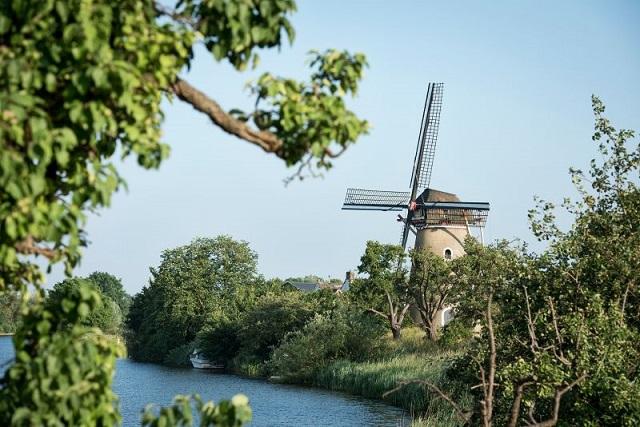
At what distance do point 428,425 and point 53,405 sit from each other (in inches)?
675

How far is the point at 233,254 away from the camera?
67.1 meters

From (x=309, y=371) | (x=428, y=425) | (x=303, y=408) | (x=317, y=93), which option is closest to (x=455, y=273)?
(x=309, y=371)

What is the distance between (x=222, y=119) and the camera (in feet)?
16.5

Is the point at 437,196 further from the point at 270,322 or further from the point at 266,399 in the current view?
the point at 266,399

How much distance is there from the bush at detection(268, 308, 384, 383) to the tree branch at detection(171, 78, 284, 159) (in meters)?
35.2

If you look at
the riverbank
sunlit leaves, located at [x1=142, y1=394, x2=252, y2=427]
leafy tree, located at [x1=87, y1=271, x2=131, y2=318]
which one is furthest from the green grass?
leafy tree, located at [x1=87, y1=271, x2=131, y2=318]

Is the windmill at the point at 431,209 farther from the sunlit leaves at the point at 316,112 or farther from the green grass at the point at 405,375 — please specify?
the sunlit leaves at the point at 316,112

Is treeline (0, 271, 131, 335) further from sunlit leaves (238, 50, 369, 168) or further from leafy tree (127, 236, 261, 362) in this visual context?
leafy tree (127, 236, 261, 362)

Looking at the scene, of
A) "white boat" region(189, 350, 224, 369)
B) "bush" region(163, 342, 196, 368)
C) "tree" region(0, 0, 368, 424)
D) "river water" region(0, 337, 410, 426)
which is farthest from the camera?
"bush" region(163, 342, 196, 368)

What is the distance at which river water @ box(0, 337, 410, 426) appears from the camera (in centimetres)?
2681

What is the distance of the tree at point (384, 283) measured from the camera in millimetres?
41281

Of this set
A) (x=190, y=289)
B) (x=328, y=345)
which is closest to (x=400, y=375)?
(x=328, y=345)

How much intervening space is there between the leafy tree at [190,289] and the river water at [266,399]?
1321 centimetres

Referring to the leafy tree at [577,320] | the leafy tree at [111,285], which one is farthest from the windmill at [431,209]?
the leafy tree at [111,285]
